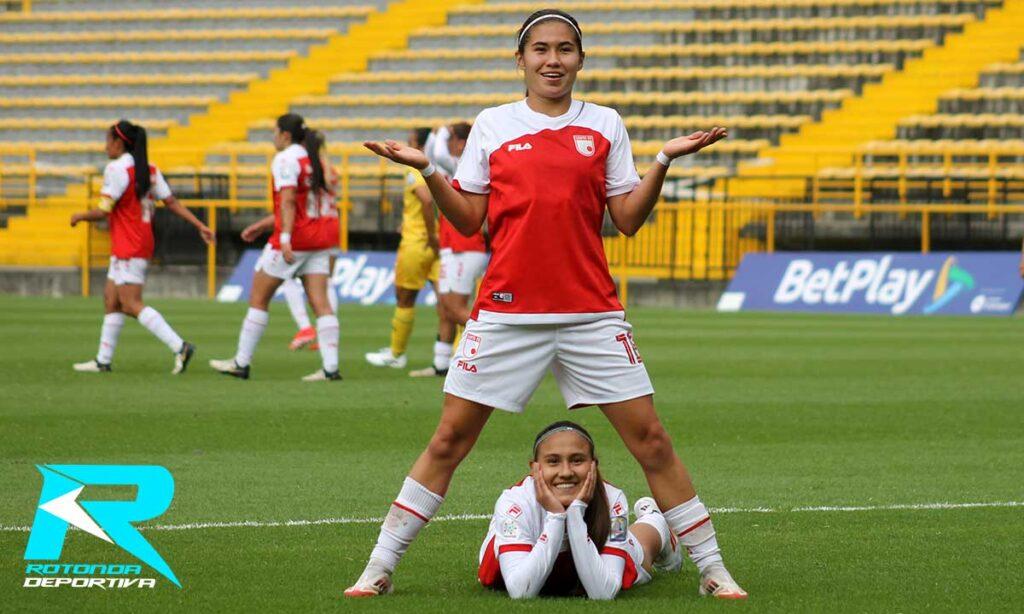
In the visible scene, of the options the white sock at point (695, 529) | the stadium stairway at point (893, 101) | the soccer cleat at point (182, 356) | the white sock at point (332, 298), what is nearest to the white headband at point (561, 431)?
the white sock at point (695, 529)

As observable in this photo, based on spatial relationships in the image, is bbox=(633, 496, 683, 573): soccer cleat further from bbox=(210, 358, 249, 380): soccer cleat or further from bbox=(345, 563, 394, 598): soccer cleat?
bbox=(210, 358, 249, 380): soccer cleat

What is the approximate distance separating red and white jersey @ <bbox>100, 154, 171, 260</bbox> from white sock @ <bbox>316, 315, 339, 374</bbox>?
162 centimetres

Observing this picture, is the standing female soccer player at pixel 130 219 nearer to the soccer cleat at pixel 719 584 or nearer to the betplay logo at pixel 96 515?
the betplay logo at pixel 96 515

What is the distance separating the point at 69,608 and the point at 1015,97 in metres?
27.1

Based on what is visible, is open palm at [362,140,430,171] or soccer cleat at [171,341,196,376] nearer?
open palm at [362,140,430,171]

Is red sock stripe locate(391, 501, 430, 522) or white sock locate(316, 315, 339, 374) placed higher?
red sock stripe locate(391, 501, 430, 522)

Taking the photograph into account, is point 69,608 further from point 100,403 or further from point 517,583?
point 100,403

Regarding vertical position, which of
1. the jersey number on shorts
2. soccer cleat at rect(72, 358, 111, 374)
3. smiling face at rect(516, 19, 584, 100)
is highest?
smiling face at rect(516, 19, 584, 100)

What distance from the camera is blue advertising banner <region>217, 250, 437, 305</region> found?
2834 centimetres

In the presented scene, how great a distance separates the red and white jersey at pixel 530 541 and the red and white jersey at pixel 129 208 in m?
8.59

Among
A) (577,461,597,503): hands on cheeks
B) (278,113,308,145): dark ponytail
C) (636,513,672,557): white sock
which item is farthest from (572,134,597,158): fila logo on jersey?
(278,113,308,145): dark ponytail

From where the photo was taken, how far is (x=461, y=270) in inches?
545

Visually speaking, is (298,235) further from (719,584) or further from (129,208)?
(719,584)

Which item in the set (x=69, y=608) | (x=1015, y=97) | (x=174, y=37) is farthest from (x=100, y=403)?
(x=174, y=37)
